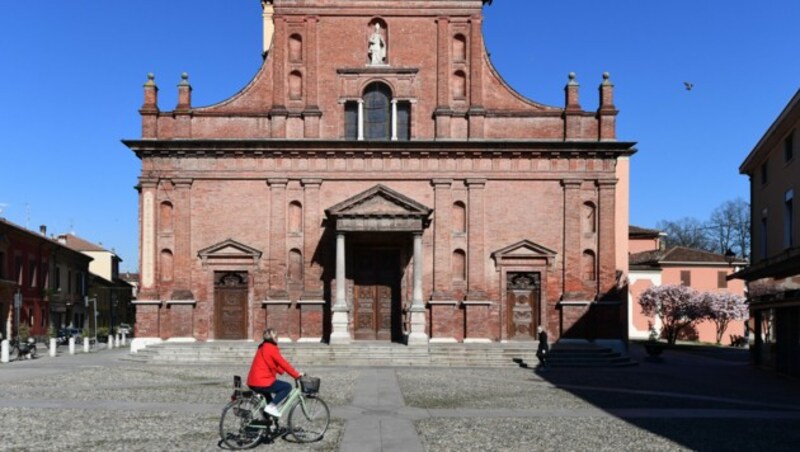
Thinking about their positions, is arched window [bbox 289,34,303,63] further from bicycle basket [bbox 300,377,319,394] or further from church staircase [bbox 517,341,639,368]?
bicycle basket [bbox 300,377,319,394]

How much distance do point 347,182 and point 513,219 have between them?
6878 millimetres

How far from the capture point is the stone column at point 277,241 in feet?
100

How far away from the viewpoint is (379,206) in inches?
1164

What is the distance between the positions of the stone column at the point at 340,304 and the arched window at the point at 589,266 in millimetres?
9678

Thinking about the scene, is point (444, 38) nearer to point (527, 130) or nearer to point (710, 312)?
point (527, 130)

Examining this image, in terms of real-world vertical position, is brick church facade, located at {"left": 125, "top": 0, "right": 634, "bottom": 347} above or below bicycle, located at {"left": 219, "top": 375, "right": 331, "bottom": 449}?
above

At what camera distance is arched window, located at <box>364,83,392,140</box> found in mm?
31672

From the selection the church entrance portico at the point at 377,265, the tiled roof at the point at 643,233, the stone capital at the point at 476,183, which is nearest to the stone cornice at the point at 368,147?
the stone capital at the point at 476,183

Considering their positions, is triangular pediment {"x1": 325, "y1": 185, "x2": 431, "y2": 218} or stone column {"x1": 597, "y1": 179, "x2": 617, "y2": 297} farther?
stone column {"x1": 597, "y1": 179, "x2": 617, "y2": 297}

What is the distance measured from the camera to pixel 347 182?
3102 cm

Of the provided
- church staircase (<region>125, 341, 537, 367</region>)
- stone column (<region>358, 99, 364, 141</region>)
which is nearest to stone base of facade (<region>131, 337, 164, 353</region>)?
church staircase (<region>125, 341, 537, 367</region>)

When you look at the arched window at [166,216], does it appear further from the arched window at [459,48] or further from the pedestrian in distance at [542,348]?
the pedestrian in distance at [542,348]

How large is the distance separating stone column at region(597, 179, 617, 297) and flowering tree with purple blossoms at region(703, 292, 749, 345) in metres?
19.1

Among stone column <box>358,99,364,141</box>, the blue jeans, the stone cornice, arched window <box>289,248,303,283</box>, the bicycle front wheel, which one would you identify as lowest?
the bicycle front wheel
